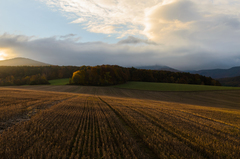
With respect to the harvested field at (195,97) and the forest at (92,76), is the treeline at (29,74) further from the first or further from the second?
the harvested field at (195,97)

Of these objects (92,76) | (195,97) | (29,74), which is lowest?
(195,97)

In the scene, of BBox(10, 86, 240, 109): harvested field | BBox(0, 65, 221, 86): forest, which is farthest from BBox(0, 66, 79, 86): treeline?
BBox(10, 86, 240, 109): harvested field

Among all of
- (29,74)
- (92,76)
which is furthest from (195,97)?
(29,74)

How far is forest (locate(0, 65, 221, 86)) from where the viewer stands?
72688 mm

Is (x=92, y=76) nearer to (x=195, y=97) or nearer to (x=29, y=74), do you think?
(x=195, y=97)

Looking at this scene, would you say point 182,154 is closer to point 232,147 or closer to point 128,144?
point 128,144

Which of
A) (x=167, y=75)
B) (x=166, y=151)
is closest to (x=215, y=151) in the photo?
(x=166, y=151)


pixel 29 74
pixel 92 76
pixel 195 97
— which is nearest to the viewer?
pixel 195 97

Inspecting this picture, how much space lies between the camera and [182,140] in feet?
24.5

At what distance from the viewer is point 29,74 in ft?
323

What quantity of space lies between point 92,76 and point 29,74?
60971mm

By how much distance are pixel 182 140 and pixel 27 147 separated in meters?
8.33

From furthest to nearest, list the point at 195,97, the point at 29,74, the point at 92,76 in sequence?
the point at 29,74, the point at 92,76, the point at 195,97

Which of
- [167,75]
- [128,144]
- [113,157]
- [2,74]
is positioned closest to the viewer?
[113,157]
